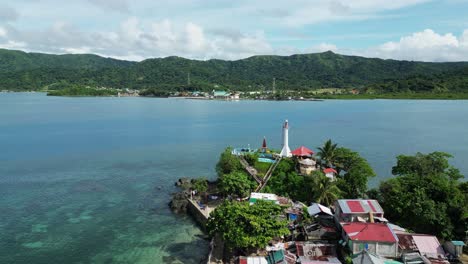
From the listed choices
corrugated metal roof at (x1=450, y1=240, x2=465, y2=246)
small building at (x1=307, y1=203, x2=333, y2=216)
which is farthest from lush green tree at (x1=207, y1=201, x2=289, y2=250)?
corrugated metal roof at (x1=450, y1=240, x2=465, y2=246)

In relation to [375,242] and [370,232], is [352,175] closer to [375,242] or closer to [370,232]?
[370,232]

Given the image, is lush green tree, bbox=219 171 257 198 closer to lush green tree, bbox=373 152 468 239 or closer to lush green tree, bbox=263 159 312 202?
lush green tree, bbox=263 159 312 202

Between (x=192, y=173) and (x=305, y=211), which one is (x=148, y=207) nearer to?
(x=192, y=173)

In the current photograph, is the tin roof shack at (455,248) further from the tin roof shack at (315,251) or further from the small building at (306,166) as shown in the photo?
the small building at (306,166)

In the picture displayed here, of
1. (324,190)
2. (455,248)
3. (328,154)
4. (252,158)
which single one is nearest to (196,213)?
(252,158)

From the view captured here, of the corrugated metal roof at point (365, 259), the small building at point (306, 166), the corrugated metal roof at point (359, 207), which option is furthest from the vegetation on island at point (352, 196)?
the corrugated metal roof at point (365, 259)

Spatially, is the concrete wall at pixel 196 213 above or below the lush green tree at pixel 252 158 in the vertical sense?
below

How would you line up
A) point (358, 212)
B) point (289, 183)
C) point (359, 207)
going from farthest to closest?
point (289, 183) → point (359, 207) → point (358, 212)

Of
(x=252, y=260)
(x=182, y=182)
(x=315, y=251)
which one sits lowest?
(x=182, y=182)

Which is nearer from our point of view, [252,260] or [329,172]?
[252,260]
